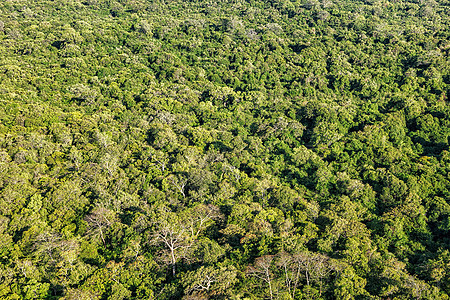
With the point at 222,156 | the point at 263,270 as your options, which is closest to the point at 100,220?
the point at 263,270

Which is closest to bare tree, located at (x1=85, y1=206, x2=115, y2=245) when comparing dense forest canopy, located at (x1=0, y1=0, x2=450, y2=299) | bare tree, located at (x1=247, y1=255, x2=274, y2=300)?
dense forest canopy, located at (x1=0, y1=0, x2=450, y2=299)

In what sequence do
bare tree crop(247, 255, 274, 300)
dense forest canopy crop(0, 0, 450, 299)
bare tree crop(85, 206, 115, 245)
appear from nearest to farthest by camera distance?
bare tree crop(247, 255, 274, 300)
dense forest canopy crop(0, 0, 450, 299)
bare tree crop(85, 206, 115, 245)

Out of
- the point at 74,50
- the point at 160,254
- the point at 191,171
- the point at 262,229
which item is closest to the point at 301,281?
the point at 262,229

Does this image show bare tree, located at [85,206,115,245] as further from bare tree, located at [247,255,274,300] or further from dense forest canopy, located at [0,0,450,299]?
bare tree, located at [247,255,274,300]

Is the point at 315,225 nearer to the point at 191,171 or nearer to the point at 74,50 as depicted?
the point at 191,171

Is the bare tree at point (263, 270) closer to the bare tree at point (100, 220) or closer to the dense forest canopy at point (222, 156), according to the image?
the dense forest canopy at point (222, 156)

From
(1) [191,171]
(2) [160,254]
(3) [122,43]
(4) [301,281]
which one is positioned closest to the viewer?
(4) [301,281]

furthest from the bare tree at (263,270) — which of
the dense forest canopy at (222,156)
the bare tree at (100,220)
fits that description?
the bare tree at (100,220)

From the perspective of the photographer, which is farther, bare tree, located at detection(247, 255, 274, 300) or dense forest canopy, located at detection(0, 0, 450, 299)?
dense forest canopy, located at detection(0, 0, 450, 299)
